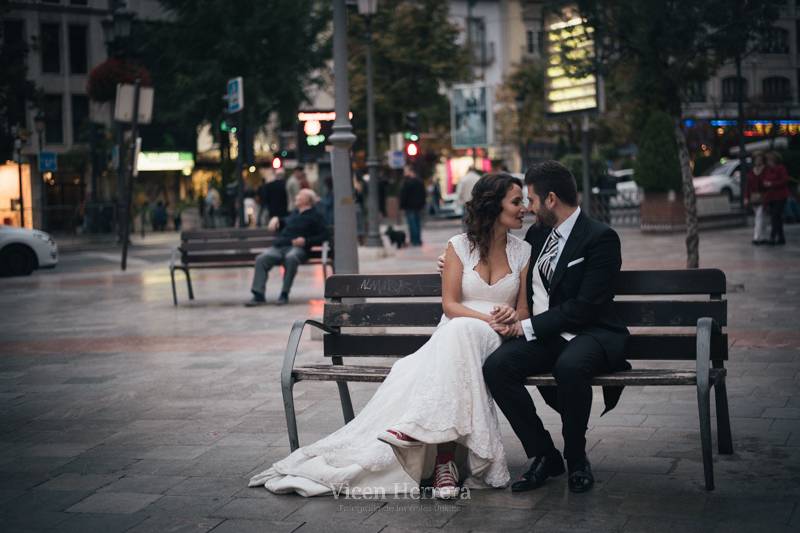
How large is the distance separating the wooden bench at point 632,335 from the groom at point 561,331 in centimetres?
11

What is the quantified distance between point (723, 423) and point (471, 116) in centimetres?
3602

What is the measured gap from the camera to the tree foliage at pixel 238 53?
41.0 metres

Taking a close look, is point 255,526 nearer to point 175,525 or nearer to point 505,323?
point 175,525

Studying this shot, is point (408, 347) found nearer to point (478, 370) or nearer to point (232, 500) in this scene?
point (478, 370)

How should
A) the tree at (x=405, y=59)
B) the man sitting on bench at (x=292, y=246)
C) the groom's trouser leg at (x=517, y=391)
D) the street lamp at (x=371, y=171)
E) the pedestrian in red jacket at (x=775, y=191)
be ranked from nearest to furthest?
the groom's trouser leg at (x=517, y=391) < the man sitting on bench at (x=292, y=246) < the pedestrian in red jacket at (x=775, y=191) < the street lamp at (x=371, y=171) < the tree at (x=405, y=59)

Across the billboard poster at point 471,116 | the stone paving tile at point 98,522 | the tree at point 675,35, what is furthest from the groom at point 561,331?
the billboard poster at point 471,116

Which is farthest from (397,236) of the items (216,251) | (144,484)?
(144,484)

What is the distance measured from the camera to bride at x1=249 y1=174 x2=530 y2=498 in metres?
5.53

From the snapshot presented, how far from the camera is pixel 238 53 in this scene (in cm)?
4088

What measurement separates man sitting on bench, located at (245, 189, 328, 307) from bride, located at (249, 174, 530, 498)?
885 centimetres

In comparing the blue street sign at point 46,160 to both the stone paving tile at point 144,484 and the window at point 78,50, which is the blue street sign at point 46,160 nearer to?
the window at point 78,50

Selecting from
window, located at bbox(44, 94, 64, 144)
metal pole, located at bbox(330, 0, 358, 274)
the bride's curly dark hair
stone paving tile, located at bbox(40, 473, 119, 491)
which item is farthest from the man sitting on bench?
window, located at bbox(44, 94, 64, 144)

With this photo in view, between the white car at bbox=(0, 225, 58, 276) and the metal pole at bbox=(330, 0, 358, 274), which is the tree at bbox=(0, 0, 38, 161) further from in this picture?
the metal pole at bbox=(330, 0, 358, 274)

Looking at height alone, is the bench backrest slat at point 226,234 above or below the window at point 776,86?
below
